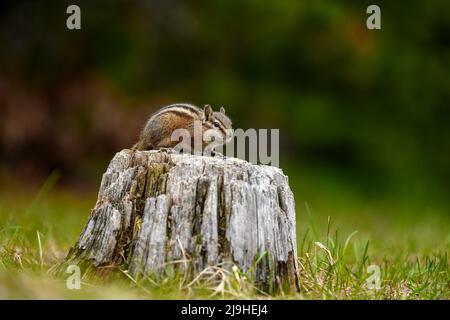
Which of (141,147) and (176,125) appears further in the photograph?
(141,147)

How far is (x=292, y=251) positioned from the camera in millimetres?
6172

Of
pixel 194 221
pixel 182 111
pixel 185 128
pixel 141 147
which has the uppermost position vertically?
pixel 182 111

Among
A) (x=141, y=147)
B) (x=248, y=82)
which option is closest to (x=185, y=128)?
(x=141, y=147)

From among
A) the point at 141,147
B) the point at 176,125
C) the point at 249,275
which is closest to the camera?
the point at 249,275

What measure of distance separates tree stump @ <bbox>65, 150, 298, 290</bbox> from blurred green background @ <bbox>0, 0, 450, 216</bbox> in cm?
864

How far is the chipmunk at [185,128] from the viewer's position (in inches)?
286

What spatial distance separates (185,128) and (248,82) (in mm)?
10158

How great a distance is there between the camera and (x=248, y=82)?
17375mm

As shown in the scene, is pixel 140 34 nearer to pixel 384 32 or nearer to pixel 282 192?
pixel 384 32

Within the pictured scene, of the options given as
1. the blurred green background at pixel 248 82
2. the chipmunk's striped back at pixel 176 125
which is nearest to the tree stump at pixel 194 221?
the chipmunk's striped back at pixel 176 125

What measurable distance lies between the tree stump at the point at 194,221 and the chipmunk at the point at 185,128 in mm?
938

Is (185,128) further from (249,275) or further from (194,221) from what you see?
(249,275)

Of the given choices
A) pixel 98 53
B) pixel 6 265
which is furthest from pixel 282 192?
pixel 98 53

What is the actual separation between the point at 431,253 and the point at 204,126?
2830 millimetres
